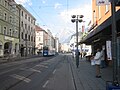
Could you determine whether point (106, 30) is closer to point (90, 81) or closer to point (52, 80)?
point (90, 81)

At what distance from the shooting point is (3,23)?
177 feet

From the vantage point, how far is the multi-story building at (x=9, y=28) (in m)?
53.1

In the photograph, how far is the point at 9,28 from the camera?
5912cm

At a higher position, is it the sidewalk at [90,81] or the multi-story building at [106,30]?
the multi-story building at [106,30]

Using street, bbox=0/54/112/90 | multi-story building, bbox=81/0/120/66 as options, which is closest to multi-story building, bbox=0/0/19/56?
multi-story building, bbox=81/0/120/66

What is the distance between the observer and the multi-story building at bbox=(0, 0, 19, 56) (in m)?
53.1

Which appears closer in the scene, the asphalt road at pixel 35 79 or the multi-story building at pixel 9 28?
the asphalt road at pixel 35 79

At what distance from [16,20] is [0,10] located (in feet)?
48.0

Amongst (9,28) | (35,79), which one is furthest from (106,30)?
(9,28)

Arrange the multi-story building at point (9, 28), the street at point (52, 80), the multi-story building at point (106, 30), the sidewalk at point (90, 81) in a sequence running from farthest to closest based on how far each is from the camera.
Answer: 1. the multi-story building at point (9, 28)
2. the street at point (52, 80)
3. the sidewalk at point (90, 81)
4. the multi-story building at point (106, 30)

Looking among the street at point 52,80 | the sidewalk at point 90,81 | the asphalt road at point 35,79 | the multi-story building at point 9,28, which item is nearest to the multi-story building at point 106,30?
the sidewalk at point 90,81

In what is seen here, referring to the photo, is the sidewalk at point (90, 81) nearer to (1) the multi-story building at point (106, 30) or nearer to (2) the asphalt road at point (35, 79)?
(2) the asphalt road at point (35, 79)

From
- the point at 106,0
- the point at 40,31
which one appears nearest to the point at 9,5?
the point at 106,0

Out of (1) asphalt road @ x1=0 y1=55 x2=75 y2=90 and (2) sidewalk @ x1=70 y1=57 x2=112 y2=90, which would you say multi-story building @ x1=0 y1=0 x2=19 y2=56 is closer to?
(1) asphalt road @ x1=0 y1=55 x2=75 y2=90
